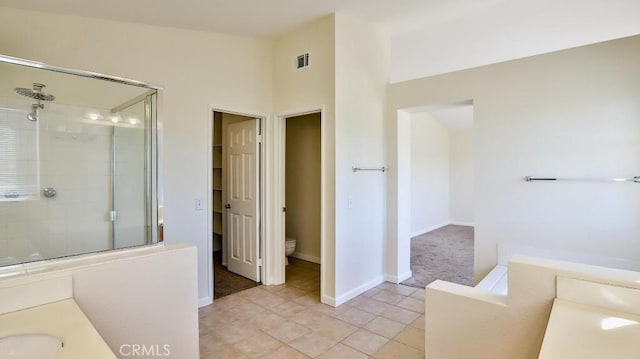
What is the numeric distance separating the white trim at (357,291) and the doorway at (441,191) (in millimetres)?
831

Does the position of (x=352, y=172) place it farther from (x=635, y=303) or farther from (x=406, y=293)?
(x=635, y=303)

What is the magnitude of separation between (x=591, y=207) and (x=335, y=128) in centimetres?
233

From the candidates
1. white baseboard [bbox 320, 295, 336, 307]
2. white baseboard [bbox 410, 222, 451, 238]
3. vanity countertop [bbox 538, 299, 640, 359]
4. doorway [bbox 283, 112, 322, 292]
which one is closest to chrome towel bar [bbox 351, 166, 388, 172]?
doorway [bbox 283, 112, 322, 292]

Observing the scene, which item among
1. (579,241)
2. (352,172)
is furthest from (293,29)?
(579,241)

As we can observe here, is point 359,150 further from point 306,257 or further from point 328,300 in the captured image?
point 306,257

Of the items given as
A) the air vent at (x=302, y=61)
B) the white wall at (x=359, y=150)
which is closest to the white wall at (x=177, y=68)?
the air vent at (x=302, y=61)

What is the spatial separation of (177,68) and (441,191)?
21.5ft

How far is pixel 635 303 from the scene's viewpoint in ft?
4.33

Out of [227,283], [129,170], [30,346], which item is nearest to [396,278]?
[227,283]

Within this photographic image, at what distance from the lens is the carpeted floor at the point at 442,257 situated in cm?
412

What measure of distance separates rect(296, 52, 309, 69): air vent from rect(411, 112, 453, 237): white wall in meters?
3.46

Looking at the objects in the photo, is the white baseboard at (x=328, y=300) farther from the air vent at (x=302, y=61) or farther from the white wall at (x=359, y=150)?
the air vent at (x=302, y=61)

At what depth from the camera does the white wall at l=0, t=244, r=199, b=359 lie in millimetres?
1582

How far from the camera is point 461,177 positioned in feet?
26.3
